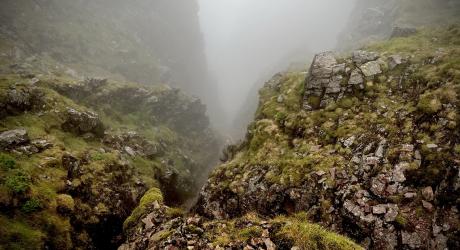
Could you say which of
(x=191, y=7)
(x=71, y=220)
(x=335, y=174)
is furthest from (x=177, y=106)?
(x=191, y=7)

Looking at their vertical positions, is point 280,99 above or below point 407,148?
above

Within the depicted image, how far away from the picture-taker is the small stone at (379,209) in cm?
1531

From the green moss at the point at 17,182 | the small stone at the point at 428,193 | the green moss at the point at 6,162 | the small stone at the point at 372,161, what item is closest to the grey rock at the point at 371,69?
the small stone at the point at 372,161

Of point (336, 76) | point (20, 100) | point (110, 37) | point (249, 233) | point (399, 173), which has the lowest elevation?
point (399, 173)

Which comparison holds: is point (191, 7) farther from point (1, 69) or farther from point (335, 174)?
point (335, 174)

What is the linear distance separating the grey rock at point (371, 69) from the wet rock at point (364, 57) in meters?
0.84

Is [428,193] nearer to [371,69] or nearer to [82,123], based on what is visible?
[371,69]

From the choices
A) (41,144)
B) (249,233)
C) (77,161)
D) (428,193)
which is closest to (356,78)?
(428,193)

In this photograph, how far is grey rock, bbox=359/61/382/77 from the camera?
24.2 metres

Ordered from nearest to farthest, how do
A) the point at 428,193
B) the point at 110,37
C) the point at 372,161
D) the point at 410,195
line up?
the point at 428,193 < the point at 410,195 < the point at 372,161 < the point at 110,37

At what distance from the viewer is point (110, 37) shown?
7069cm

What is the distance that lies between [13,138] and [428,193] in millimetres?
A: 27219

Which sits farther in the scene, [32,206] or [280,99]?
[280,99]

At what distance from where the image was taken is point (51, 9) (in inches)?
2448
